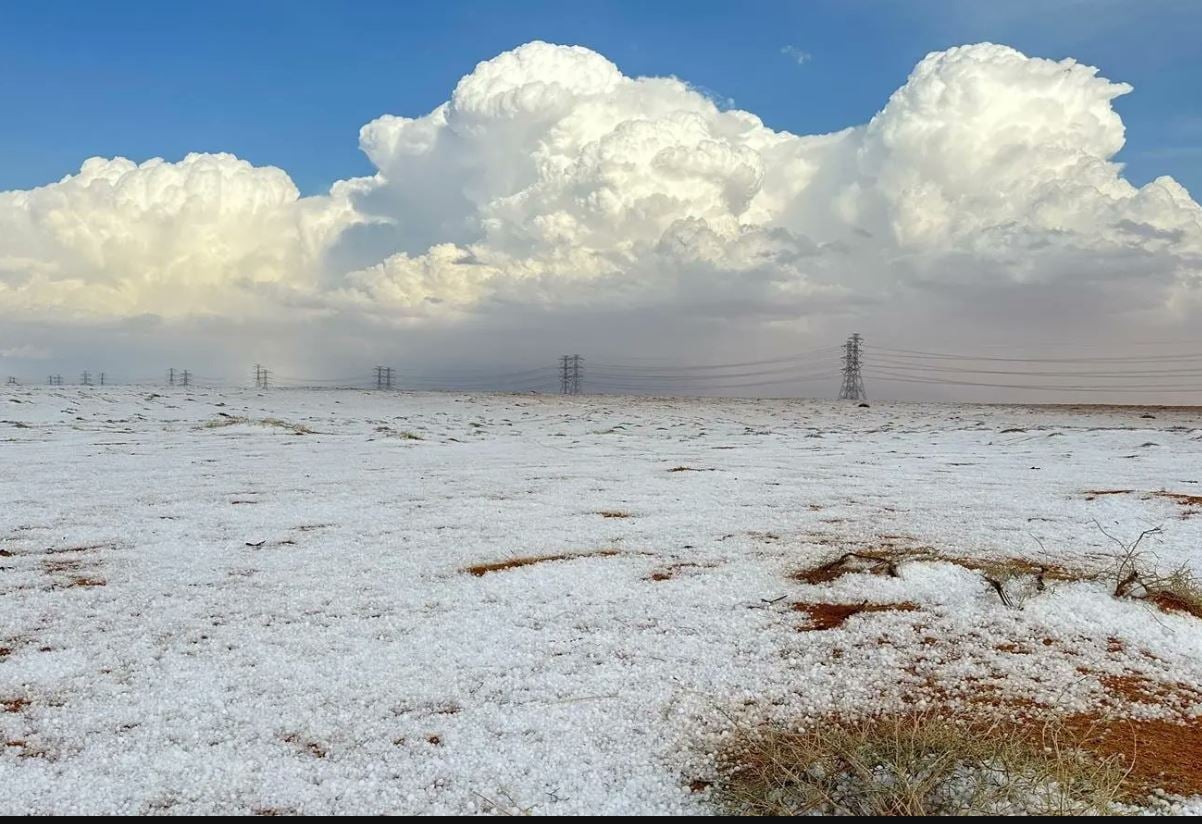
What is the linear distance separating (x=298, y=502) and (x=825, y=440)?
930 cm

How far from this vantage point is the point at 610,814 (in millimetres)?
1759

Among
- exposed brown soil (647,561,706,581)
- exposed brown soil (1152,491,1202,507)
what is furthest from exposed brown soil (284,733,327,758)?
exposed brown soil (1152,491,1202,507)

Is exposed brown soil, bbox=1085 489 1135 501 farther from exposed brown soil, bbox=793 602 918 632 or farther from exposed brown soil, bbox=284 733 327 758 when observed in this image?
exposed brown soil, bbox=284 733 327 758

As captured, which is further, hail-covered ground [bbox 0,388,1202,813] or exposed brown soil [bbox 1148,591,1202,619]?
exposed brown soil [bbox 1148,591,1202,619]

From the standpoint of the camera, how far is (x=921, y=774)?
176cm

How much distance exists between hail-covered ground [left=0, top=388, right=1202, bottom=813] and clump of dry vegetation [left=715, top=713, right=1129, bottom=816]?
142mm

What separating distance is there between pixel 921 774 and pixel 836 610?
124 cm

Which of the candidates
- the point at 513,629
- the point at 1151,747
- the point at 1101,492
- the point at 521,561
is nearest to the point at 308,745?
the point at 513,629

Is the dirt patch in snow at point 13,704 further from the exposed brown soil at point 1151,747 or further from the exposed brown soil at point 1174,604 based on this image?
the exposed brown soil at point 1174,604

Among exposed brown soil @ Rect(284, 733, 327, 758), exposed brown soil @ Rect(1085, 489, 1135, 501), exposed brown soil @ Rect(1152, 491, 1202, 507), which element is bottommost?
exposed brown soil @ Rect(284, 733, 327, 758)

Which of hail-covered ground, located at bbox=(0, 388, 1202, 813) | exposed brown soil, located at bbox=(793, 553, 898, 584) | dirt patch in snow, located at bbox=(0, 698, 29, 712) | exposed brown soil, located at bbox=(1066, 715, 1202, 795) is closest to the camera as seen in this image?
exposed brown soil, located at bbox=(1066, 715, 1202, 795)

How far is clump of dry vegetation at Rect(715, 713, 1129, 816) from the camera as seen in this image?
5.53 ft

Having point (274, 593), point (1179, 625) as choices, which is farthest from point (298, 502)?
point (1179, 625)

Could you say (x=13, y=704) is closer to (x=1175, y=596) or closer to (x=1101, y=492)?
(x=1175, y=596)
